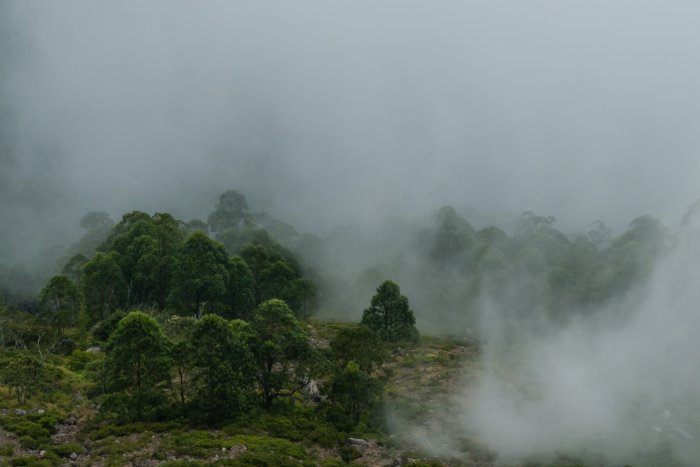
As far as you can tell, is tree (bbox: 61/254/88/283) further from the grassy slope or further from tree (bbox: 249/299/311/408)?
tree (bbox: 249/299/311/408)

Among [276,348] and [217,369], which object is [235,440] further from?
[276,348]

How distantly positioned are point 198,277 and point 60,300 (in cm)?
1752

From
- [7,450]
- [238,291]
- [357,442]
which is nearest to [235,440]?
[357,442]

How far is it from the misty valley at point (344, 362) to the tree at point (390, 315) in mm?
185

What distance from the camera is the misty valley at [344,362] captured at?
126 feet

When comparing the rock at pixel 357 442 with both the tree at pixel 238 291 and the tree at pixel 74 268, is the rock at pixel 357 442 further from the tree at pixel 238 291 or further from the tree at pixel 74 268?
the tree at pixel 74 268

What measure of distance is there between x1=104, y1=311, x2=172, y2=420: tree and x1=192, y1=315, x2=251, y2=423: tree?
243 cm

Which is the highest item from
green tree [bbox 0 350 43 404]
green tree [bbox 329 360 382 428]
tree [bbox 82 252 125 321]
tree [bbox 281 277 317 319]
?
tree [bbox 281 277 317 319]

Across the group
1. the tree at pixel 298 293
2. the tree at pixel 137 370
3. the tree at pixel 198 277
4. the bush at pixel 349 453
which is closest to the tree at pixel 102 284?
the tree at pixel 198 277

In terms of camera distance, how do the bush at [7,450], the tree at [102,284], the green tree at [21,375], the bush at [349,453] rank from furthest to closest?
the tree at [102,284] → the green tree at [21,375] → the bush at [349,453] → the bush at [7,450]

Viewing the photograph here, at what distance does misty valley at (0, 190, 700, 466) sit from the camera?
3831cm

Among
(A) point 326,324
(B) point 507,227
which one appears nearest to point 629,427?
(A) point 326,324

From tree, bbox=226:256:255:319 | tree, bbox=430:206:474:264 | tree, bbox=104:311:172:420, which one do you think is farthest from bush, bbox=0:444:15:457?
tree, bbox=430:206:474:264

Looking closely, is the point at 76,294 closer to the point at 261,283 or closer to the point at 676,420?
the point at 261,283
